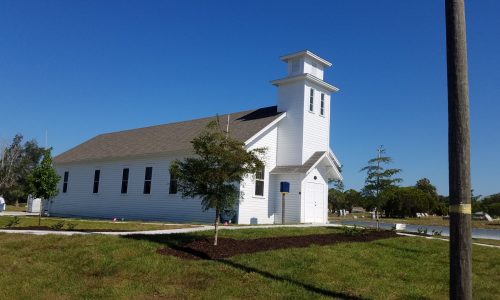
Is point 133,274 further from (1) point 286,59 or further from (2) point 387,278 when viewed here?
(1) point 286,59

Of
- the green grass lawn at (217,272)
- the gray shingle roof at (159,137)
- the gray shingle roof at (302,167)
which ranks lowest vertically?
the green grass lawn at (217,272)

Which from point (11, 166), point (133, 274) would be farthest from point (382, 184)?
point (11, 166)

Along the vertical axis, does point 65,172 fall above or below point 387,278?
above

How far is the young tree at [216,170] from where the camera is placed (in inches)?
522

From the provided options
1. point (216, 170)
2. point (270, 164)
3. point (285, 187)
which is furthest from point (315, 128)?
point (216, 170)

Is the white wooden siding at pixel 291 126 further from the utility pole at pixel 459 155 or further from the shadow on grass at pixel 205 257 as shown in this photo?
the utility pole at pixel 459 155

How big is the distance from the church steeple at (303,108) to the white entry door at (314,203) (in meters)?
1.87

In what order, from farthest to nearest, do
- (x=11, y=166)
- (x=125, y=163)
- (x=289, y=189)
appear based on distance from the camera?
(x=11, y=166)
(x=125, y=163)
(x=289, y=189)

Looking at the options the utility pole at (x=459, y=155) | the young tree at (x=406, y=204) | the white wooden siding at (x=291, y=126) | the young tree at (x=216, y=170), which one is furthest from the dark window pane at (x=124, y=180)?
the young tree at (x=406, y=204)

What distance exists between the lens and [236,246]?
1305cm

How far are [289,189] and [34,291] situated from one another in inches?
694

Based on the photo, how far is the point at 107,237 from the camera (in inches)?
560

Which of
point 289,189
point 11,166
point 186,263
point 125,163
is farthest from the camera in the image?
point 11,166

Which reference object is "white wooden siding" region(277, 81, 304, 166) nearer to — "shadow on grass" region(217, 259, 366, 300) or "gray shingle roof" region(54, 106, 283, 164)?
"gray shingle roof" region(54, 106, 283, 164)
